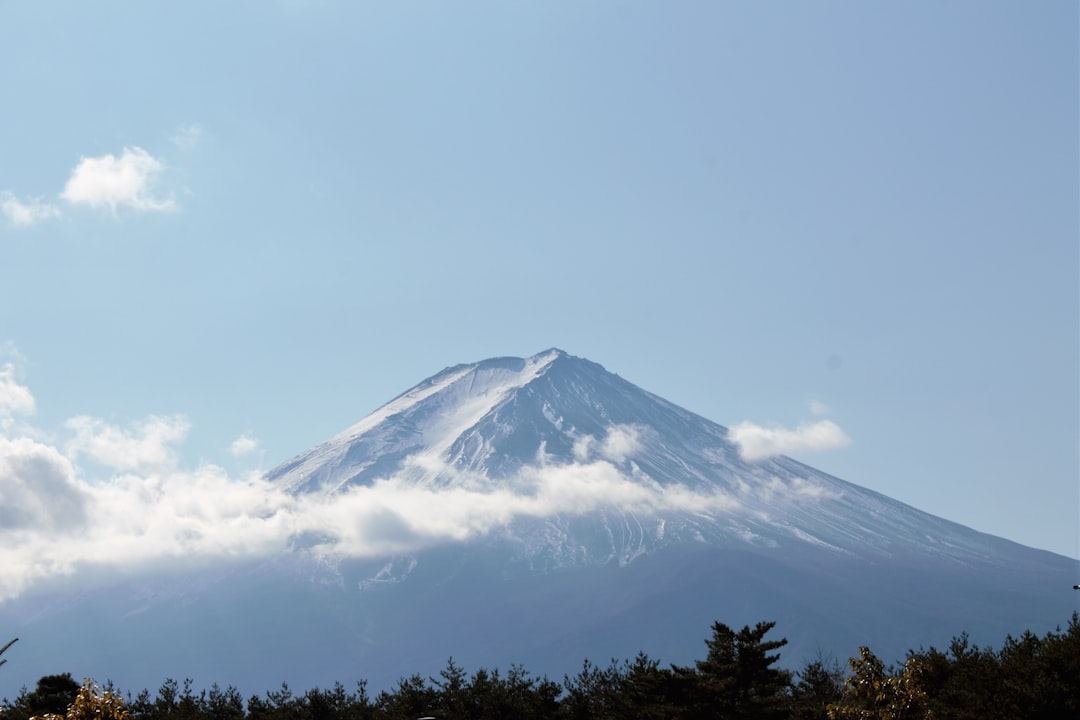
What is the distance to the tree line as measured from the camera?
3077cm

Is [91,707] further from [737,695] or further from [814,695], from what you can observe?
[814,695]

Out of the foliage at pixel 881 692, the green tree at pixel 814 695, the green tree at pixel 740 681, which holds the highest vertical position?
the foliage at pixel 881 692

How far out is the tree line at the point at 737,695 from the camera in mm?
30766

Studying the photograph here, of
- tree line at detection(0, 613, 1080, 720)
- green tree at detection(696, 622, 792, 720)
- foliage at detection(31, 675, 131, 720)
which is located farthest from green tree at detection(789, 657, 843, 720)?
foliage at detection(31, 675, 131, 720)

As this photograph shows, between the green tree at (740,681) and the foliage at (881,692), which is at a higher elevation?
the foliage at (881,692)

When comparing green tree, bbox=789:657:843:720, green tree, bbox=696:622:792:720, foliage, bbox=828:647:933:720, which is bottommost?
green tree, bbox=789:657:843:720

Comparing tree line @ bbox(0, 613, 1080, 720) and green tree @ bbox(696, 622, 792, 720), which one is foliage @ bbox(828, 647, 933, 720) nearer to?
tree line @ bbox(0, 613, 1080, 720)

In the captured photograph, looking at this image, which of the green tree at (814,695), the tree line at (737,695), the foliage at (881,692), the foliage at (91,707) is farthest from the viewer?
the green tree at (814,695)

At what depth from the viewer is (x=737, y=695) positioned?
54000 millimetres

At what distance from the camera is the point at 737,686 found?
54.2 m

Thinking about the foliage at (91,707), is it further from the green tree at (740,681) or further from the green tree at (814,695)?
the green tree at (740,681)

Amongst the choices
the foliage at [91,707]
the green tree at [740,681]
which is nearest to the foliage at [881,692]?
the foliage at [91,707]

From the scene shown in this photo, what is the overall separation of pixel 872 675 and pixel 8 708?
5264 cm

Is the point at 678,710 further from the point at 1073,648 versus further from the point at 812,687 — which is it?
the point at 812,687
